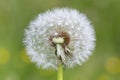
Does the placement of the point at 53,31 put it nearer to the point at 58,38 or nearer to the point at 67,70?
the point at 58,38

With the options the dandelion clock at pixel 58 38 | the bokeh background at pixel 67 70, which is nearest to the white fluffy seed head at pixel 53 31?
the dandelion clock at pixel 58 38

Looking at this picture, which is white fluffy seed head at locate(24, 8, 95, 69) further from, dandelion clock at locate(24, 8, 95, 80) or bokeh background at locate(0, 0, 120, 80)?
bokeh background at locate(0, 0, 120, 80)

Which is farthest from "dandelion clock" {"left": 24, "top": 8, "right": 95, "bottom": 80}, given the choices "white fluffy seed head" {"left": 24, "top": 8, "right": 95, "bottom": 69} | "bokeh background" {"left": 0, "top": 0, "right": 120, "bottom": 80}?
"bokeh background" {"left": 0, "top": 0, "right": 120, "bottom": 80}

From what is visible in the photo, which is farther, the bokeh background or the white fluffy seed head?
the bokeh background

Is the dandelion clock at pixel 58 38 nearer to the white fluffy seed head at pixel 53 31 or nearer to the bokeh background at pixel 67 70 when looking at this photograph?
the white fluffy seed head at pixel 53 31

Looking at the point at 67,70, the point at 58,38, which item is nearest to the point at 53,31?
the point at 58,38
